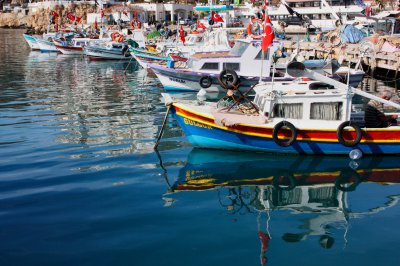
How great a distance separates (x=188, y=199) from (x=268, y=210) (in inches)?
87.9

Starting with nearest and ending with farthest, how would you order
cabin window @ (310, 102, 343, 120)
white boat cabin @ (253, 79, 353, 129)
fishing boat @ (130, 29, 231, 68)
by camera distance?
1. white boat cabin @ (253, 79, 353, 129)
2. cabin window @ (310, 102, 343, 120)
3. fishing boat @ (130, 29, 231, 68)

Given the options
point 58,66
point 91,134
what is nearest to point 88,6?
point 58,66

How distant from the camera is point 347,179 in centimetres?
1521

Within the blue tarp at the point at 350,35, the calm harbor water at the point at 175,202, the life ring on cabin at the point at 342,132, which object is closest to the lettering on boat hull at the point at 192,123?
the calm harbor water at the point at 175,202

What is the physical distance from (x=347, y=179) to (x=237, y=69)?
579 inches

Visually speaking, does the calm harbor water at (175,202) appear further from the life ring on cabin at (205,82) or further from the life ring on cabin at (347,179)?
the life ring on cabin at (205,82)

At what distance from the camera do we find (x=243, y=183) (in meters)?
14.8

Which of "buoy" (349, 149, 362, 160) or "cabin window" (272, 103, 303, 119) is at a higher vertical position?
"cabin window" (272, 103, 303, 119)

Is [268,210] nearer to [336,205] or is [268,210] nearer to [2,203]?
[336,205]

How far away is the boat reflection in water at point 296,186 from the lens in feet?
39.2

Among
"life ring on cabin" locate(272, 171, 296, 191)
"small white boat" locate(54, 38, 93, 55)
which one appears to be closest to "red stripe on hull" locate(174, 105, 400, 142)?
"life ring on cabin" locate(272, 171, 296, 191)

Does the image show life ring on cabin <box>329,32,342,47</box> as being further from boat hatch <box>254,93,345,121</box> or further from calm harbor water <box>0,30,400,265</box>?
boat hatch <box>254,93,345,121</box>

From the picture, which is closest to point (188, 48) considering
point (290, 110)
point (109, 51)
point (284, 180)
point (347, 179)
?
point (109, 51)

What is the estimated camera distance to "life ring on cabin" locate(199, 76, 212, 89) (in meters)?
29.4
